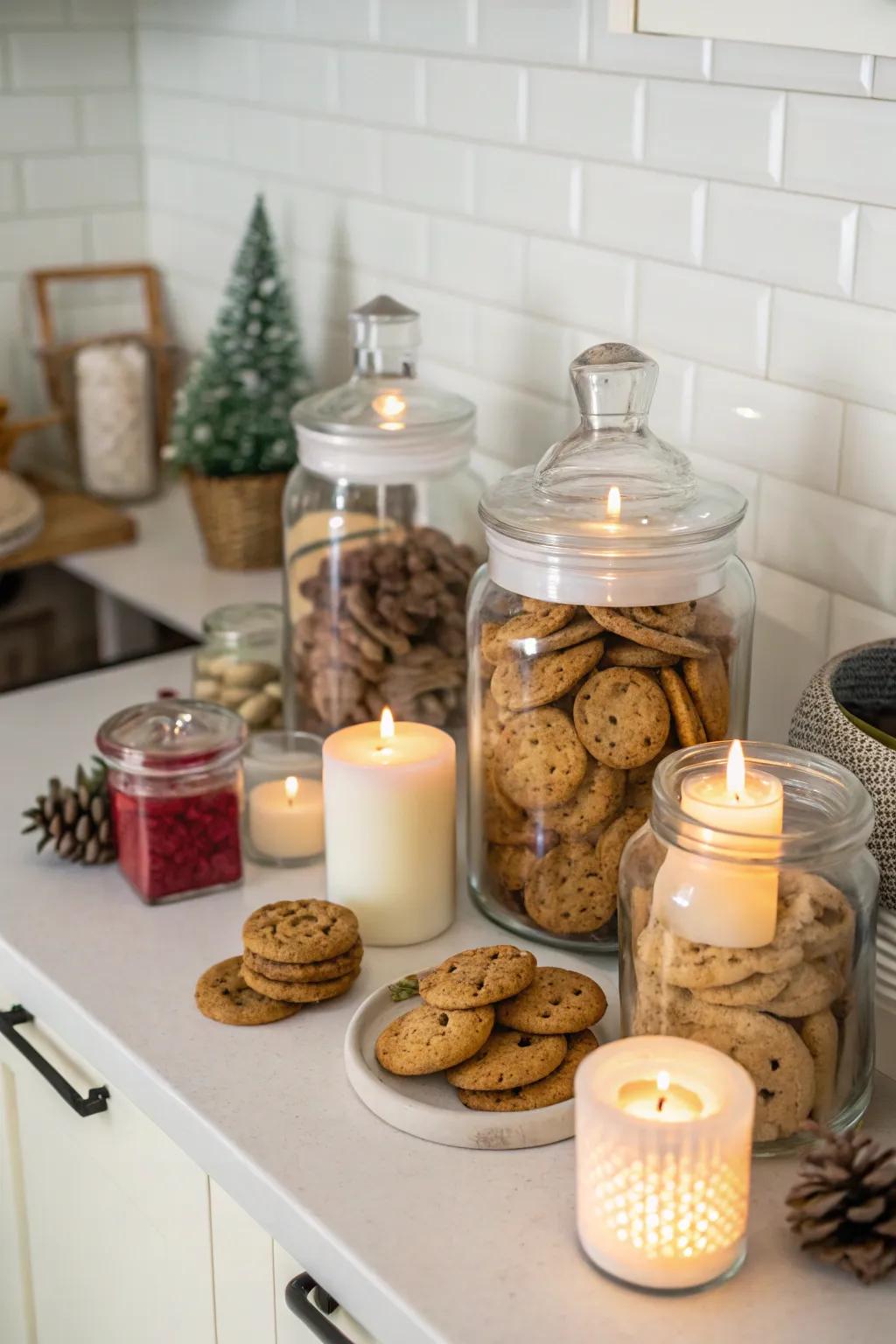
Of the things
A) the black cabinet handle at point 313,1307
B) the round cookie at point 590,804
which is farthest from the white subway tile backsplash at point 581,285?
the black cabinet handle at point 313,1307

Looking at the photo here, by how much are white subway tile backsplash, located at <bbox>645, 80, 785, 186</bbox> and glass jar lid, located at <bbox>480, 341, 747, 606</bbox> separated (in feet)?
0.83

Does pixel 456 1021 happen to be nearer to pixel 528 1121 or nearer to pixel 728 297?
pixel 528 1121

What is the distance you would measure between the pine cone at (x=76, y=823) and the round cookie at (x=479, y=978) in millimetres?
351

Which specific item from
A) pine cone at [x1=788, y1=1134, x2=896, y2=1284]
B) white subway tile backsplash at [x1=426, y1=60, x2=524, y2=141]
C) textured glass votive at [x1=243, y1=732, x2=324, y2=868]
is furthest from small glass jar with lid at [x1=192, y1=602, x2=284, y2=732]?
pine cone at [x1=788, y1=1134, x2=896, y2=1284]

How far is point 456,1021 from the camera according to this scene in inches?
37.4

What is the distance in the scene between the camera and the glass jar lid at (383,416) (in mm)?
1344

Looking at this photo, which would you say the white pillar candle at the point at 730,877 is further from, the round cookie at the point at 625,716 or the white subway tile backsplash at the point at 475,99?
the white subway tile backsplash at the point at 475,99

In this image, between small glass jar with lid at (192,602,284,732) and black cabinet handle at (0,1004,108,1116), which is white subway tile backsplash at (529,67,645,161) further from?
black cabinet handle at (0,1004,108,1116)

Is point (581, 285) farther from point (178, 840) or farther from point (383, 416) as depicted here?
point (178, 840)

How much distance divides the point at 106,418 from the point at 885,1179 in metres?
1.50

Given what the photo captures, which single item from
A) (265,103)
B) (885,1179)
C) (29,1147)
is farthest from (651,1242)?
(265,103)

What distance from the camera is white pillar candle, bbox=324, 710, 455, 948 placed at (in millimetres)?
1114

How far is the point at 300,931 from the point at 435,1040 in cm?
15

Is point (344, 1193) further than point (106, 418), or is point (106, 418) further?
point (106, 418)
